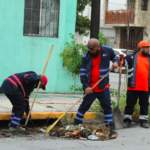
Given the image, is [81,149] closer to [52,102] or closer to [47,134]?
[47,134]

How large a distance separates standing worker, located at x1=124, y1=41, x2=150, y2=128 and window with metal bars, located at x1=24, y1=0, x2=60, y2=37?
4.07 meters

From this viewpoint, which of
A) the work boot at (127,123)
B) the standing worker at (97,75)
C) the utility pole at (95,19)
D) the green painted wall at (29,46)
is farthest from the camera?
the green painted wall at (29,46)

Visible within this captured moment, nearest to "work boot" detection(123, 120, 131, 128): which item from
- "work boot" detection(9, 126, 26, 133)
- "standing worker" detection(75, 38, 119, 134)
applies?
"standing worker" detection(75, 38, 119, 134)

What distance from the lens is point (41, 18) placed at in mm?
9953

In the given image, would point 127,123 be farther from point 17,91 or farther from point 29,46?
point 29,46

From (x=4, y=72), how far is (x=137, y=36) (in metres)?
24.5

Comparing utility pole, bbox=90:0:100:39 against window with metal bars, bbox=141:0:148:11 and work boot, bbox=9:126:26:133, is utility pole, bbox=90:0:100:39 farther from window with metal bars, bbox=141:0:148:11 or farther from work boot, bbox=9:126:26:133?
window with metal bars, bbox=141:0:148:11

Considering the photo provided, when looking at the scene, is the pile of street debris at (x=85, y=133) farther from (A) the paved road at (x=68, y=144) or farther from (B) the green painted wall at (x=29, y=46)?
(B) the green painted wall at (x=29, y=46)

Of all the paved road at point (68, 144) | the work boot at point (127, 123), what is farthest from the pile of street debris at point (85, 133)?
the work boot at point (127, 123)

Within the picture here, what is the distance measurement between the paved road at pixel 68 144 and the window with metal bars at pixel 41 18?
4875 mm

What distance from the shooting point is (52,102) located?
26.3 feet

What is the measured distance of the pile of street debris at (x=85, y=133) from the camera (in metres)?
5.57

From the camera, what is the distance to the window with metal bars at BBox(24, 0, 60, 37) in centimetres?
982

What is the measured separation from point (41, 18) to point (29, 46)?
37.8 inches
